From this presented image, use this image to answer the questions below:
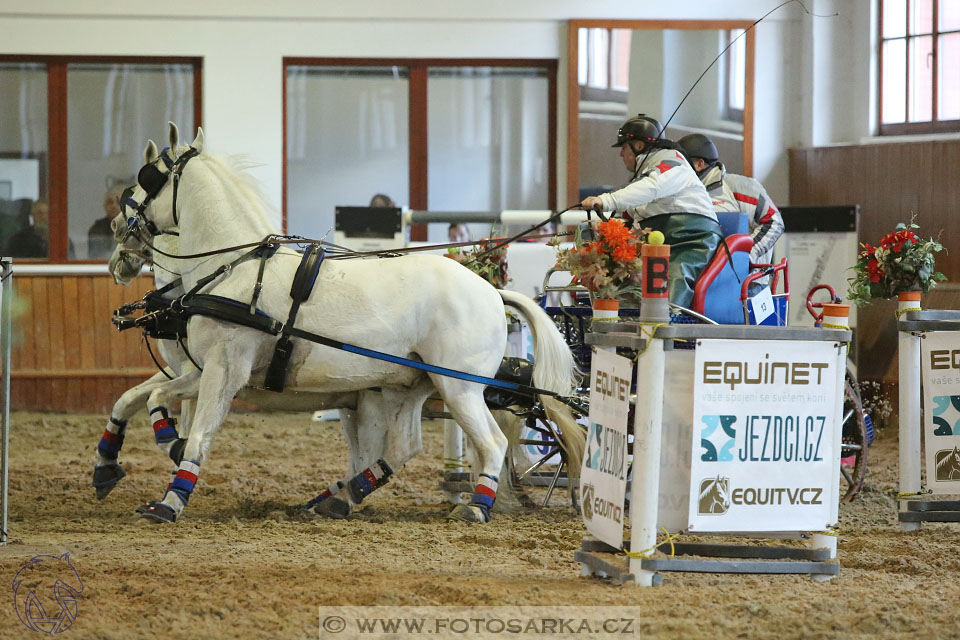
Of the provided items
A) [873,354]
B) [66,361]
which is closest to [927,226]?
[873,354]

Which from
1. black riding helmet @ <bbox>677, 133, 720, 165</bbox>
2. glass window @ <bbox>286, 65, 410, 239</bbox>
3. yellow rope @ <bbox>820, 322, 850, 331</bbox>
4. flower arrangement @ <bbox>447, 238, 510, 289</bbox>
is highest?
glass window @ <bbox>286, 65, 410, 239</bbox>

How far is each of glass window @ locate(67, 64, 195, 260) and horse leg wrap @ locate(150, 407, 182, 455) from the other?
20.1 feet

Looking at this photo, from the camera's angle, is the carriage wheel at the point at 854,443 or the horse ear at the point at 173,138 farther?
the carriage wheel at the point at 854,443

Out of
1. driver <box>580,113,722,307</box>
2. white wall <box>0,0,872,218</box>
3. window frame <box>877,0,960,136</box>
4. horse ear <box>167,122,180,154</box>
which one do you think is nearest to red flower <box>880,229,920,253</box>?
driver <box>580,113,722,307</box>

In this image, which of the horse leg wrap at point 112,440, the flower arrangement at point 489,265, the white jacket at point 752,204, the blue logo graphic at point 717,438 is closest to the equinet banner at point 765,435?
the blue logo graphic at point 717,438

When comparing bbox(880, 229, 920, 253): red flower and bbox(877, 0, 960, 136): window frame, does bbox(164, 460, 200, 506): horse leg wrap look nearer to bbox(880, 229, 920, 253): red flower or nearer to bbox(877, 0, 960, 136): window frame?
bbox(880, 229, 920, 253): red flower

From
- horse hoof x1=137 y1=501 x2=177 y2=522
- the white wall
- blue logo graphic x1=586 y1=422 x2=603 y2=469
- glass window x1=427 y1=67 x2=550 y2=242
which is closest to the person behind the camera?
blue logo graphic x1=586 y1=422 x2=603 y2=469

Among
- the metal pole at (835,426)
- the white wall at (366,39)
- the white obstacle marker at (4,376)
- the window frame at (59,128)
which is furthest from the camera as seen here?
the window frame at (59,128)

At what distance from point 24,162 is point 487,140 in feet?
16.4

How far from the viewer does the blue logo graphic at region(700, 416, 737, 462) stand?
4027mm

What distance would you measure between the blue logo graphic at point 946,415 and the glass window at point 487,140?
21.9ft

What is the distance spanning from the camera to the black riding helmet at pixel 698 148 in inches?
294

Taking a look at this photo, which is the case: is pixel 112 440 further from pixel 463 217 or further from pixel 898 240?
pixel 898 240

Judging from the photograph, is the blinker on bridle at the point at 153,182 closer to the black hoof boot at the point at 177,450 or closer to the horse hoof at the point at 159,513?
the black hoof boot at the point at 177,450
